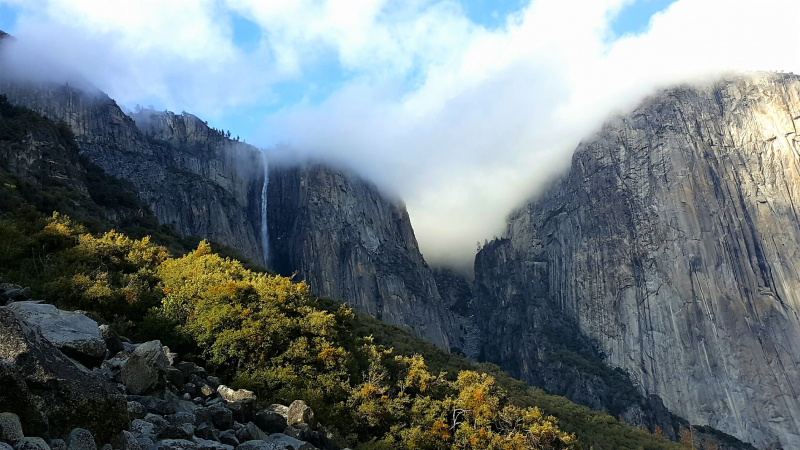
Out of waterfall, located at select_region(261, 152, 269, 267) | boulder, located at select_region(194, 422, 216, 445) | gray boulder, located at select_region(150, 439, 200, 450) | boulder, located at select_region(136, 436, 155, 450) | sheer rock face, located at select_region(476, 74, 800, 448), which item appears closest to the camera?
boulder, located at select_region(136, 436, 155, 450)

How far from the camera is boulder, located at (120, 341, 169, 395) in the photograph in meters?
12.4

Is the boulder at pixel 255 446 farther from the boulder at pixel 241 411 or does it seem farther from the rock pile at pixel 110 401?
the boulder at pixel 241 411

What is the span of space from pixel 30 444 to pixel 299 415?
10.1 m

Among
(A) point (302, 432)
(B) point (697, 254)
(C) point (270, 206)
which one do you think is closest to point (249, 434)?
(A) point (302, 432)

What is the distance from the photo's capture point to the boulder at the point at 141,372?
1236cm

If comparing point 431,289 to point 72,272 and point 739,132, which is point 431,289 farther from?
point 72,272

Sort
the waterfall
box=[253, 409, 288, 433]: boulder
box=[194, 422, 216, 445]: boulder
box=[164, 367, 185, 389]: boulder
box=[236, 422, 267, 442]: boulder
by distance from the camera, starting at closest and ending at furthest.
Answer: box=[194, 422, 216, 445]: boulder → box=[236, 422, 267, 442]: boulder → box=[164, 367, 185, 389]: boulder → box=[253, 409, 288, 433]: boulder → the waterfall

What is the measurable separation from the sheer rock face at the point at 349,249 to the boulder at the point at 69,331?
317 feet

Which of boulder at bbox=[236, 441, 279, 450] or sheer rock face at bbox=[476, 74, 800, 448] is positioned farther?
sheer rock face at bbox=[476, 74, 800, 448]

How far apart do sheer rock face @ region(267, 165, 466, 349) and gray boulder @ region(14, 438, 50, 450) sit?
4127 inches

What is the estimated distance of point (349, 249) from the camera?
12244cm

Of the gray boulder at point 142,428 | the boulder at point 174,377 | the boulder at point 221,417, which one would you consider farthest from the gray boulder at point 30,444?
the boulder at point 174,377

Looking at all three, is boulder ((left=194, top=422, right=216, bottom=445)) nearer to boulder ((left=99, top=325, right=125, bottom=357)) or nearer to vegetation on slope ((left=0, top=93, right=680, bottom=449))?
boulder ((left=99, top=325, right=125, bottom=357))

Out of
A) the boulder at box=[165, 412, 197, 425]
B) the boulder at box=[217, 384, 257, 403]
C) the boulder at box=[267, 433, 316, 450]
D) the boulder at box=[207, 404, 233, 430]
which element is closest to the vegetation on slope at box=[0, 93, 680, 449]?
the boulder at box=[217, 384, 257, 403]
